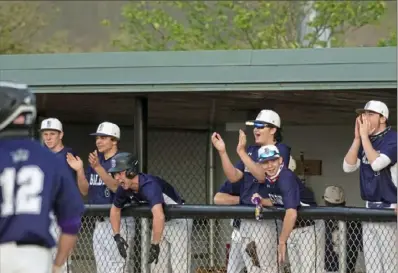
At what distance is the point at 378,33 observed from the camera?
24.9 meters

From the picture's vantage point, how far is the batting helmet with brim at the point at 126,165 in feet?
27.4

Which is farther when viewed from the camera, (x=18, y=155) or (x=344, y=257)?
(x=344, y=257)

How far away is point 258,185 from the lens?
8227 mm

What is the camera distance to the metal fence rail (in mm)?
7605

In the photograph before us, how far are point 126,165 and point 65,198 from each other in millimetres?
3298

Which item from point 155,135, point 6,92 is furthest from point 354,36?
point 6,92

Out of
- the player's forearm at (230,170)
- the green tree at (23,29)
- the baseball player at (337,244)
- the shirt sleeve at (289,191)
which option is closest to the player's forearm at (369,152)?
the baseball player at (337,244)

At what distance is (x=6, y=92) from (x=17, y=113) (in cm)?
12

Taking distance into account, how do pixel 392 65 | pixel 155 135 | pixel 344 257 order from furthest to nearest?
pixel 155 135, pixel 392 65, pixel 344 257

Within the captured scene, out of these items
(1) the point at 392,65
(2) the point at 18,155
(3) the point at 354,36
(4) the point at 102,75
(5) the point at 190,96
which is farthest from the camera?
(3) the point at 354,36

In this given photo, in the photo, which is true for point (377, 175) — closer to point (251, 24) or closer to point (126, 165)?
point (126, 165)

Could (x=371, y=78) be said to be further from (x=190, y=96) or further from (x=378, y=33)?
(x=378, y=33)

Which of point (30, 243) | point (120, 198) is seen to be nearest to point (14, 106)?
point (30, 243)

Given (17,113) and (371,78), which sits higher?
(371,78)
